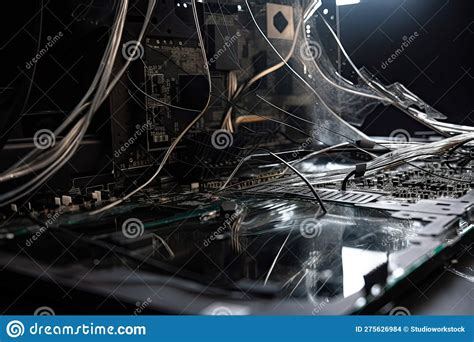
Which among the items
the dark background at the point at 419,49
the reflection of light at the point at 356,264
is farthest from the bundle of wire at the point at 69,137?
the dark background at the point at 419,49

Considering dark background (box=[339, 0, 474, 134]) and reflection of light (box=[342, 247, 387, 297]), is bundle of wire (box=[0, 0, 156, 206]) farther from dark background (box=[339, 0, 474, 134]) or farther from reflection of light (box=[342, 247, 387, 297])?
dark background (box=[339, 0, 474, 134])

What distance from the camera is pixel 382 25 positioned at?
2.25m

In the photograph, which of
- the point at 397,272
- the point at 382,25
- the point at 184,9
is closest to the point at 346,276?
the point at 397,272

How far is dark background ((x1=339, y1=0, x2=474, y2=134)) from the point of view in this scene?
2.07 metres

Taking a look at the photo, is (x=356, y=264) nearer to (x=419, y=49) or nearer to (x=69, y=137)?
(x=69, y=137)

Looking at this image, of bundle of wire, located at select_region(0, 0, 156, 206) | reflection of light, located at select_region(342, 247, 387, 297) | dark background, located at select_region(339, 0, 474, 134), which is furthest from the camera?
dark background, located at select_region(339, 0, 474, 134)

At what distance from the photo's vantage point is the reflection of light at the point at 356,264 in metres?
0.64

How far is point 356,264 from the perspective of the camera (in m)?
0.71

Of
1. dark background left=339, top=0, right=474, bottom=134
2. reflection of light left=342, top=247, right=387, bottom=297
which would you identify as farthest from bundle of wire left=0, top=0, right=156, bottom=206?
dark background left=339, top=0, right=474, bottom=134

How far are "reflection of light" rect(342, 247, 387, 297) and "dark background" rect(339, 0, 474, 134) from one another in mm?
1509

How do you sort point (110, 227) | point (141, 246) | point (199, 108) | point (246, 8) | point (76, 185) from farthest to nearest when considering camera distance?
point (246, 8)
point (199, 108)
point (76, 185)
point (110, 227)
point (141, 246)

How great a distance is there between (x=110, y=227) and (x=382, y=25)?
1.72 meters

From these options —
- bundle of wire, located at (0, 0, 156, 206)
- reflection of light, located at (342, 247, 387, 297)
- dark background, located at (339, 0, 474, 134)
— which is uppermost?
dark background, located at (339, 0, 474, 134)

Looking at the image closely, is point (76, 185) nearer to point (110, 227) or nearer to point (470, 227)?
point (110, 227)
